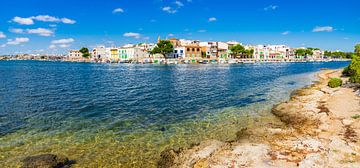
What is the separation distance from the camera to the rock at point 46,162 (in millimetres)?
13053

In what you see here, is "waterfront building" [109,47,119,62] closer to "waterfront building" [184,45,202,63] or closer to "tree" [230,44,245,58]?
"waterfront building" [184,45,202,63]

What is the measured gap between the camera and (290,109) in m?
24.5

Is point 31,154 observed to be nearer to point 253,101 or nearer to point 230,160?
point 230,160

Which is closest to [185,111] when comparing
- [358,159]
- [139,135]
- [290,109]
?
[139,135]

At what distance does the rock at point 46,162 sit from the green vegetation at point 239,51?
17861 cm

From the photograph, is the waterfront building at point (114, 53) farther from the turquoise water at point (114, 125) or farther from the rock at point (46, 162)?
the rock at point (46, 162)

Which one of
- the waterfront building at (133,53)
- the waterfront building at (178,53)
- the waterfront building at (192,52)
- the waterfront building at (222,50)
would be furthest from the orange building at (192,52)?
the waterfront building at (133,53)

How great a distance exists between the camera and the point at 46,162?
13.3 meters

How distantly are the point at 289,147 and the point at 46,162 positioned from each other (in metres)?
13.0

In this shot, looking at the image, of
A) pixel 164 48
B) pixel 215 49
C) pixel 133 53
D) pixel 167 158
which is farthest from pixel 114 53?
pixel 167 158

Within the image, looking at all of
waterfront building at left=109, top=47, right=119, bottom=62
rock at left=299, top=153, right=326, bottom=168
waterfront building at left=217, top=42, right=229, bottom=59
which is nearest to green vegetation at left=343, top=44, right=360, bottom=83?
rock at left=299, top=153, right=326, bottom=168

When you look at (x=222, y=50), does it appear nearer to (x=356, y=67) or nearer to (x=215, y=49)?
(x=215, y=49)

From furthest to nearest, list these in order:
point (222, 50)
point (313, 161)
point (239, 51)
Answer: point (222, 50) → point (239, 51) → point (313, 161)

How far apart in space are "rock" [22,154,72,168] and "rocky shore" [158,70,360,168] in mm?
5095
